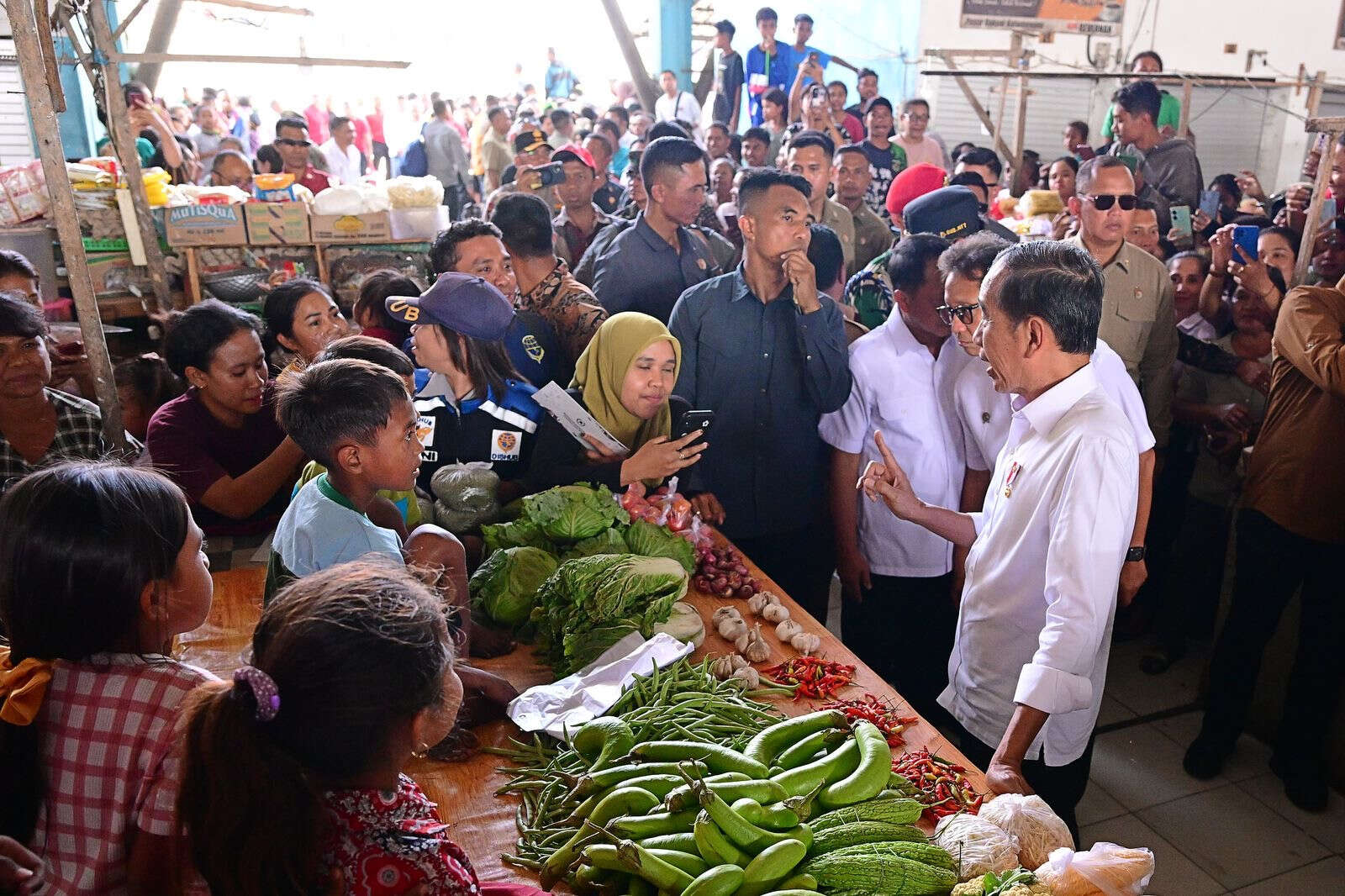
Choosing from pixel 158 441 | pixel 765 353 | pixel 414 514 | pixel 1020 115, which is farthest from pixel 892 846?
pixel 1020 115

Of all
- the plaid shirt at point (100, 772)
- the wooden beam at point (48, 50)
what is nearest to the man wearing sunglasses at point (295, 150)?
the wooden beam at point (48, 50)

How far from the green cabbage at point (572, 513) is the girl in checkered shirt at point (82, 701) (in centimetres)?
118

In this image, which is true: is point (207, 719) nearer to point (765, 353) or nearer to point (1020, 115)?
point (765, 353)

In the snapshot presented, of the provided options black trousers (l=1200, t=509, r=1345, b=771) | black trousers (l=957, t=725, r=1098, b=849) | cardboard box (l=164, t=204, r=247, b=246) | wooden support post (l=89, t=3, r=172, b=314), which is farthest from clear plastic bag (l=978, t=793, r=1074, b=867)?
cardboard box (l=164, t=204, r=247, b=246)

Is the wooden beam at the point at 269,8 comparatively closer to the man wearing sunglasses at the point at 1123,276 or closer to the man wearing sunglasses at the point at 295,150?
the man wearing sunglasses at the point at 295,150

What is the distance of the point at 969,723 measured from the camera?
7.86 ft

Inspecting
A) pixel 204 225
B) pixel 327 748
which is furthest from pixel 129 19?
pixel 327 748

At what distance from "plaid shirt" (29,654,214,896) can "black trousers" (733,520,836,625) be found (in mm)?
2174

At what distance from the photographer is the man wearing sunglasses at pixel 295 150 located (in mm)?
7785

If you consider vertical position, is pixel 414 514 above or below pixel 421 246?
below

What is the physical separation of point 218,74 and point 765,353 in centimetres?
2231

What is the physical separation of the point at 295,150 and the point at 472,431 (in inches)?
232

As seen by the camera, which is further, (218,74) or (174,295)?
(218,74)

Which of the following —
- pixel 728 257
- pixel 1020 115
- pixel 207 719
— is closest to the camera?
pixel 207 719
